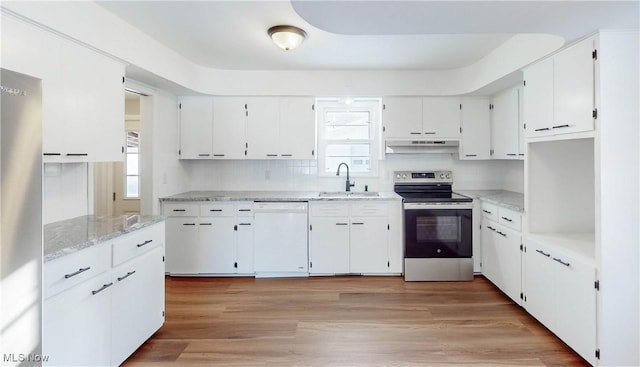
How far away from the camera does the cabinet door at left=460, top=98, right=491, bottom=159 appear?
3.82m

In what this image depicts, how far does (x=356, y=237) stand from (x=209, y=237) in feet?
5.58

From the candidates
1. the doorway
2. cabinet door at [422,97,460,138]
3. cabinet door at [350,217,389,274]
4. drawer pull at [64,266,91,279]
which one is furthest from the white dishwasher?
the doorway

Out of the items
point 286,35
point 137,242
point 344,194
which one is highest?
point 286,35

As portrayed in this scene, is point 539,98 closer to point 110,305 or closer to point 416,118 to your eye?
point 416,118

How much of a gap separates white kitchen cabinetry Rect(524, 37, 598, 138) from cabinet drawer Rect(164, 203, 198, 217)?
3.43 metres

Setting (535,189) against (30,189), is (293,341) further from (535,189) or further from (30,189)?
(535,189)

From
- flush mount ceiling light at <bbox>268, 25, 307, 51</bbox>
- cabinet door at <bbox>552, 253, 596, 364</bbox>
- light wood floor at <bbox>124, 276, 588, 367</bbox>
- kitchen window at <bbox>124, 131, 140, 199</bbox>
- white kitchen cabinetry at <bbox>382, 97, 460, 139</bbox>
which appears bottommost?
light wood floor at <bbox>124, 276, 588, 367</bbox>

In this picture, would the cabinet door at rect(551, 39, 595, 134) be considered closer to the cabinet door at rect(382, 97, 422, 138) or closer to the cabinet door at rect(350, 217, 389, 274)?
the cabinet door at rect(382, 97, 422, 138)

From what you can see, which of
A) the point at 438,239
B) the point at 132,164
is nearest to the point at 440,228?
the point at 438,239

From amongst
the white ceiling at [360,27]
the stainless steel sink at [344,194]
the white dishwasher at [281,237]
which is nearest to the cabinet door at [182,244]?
the white dishwasher at [281,237]

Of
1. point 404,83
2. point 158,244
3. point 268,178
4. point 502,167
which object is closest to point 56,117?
point 158,244

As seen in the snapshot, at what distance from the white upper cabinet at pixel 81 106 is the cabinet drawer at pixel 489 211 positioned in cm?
356

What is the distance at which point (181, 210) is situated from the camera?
354 centimetres

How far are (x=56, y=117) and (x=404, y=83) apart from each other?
132 inches
